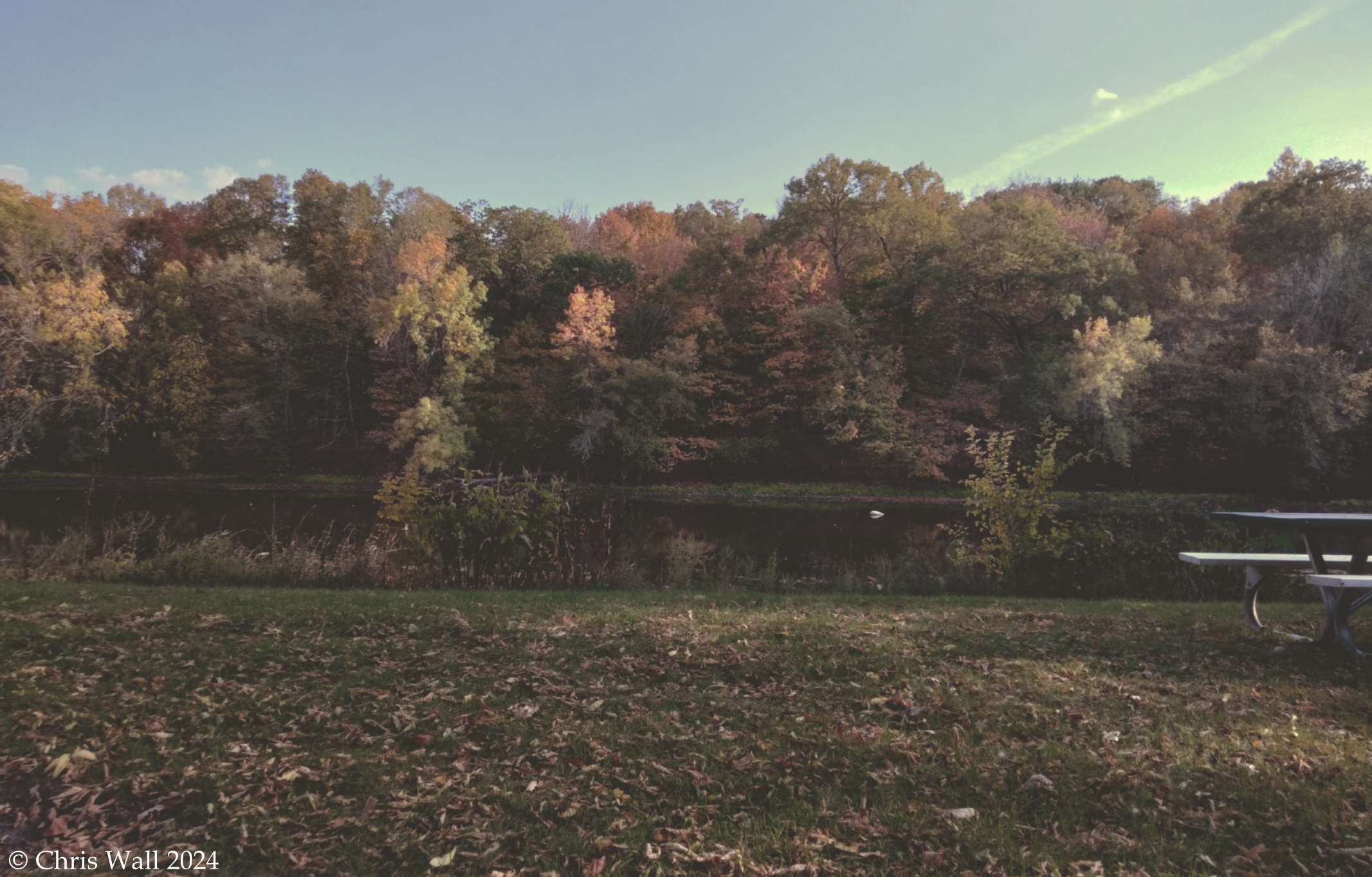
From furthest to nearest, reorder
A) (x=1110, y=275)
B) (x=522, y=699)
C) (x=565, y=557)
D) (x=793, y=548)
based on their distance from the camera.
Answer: (x=1110, y=275)
(x=793, y=548)
(x=565, y=557)
(x=522, y=699)

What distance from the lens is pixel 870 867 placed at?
8.41 feet

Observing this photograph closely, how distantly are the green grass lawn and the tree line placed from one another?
22.9 meters

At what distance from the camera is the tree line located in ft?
86.1

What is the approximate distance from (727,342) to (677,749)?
30914 mm

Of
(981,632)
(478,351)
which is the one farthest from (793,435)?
(981,632)

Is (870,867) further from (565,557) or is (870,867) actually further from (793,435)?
(793,435)

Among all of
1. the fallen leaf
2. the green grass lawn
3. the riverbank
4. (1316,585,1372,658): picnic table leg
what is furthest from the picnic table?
the riverbank

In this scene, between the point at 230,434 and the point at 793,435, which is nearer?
the point at 230,434

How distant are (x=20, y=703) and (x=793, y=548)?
43.9 ft

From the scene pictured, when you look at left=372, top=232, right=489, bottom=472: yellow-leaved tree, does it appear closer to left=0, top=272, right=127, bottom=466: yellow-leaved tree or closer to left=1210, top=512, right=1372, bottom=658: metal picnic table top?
left=0, top=272, right=127, bottom=466: yellow-leaved tree

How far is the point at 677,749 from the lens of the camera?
353cm

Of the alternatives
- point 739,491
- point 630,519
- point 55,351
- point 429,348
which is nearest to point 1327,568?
point 630,519

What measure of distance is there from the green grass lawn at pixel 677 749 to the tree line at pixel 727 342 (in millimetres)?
22915

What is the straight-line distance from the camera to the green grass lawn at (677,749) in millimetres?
2672
